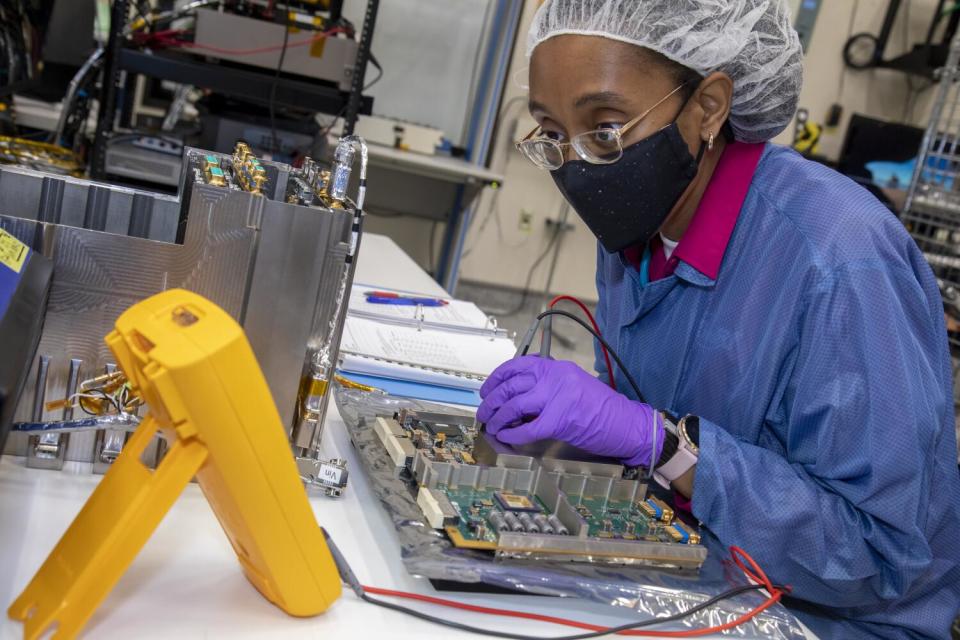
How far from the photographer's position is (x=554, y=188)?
4.43 metres

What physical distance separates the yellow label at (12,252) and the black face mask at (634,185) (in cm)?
66

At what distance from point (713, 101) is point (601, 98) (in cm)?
Result: 18

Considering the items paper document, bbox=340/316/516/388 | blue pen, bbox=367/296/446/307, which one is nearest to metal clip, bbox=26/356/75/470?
paper document, bbox=340/316/516/388

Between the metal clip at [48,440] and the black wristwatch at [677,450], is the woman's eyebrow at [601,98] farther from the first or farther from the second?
the metal clip at [48,440]

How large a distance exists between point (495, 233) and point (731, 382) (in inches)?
135

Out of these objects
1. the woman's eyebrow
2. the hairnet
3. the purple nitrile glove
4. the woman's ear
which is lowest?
the purple nitrile glove

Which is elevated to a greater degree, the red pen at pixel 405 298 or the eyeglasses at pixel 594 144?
the eyeglasses at pixel 594 144

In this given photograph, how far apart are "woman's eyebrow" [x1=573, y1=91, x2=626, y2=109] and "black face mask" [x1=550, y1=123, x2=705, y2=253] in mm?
67

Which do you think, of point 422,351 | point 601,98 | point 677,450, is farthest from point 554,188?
point 677,450

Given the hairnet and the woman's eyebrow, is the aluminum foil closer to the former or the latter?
the woman's eyebrow

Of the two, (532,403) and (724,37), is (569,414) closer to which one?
(532,403)

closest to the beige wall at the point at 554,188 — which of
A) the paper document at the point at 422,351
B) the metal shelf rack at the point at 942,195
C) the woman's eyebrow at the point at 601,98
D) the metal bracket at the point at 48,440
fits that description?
the metal shelf rack at the point at 942,195

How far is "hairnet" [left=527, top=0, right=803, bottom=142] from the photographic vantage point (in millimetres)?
1041

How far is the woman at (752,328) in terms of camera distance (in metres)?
0.94
